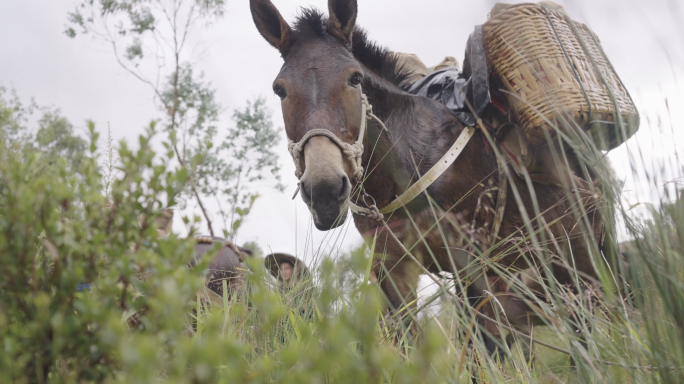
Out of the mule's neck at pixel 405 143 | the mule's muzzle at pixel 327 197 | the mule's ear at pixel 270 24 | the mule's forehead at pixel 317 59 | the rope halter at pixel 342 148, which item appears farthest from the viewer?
the mule's ear at pixel 270 24

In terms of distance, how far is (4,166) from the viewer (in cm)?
97

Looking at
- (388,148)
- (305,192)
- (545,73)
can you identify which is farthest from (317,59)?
(545,73)

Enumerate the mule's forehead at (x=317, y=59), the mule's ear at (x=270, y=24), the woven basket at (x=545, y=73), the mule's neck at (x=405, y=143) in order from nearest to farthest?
the woven basket at (x=545, y=73)
the mule's forehead at (x=317, y=59)
the mule's neck at (x=405, y=143)
the mule's ear at (x=270, y=24)

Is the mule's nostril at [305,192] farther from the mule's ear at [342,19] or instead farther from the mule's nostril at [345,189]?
the mule's ear at [342,19]

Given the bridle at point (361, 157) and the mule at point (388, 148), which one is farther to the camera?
the mule at point (388, 148)

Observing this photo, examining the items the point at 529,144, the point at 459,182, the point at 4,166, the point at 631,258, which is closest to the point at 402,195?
the point at 459,182

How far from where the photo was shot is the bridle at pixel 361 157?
2504 millimetres

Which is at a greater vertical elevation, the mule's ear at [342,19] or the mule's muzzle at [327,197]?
the mule's ear at [342,19]

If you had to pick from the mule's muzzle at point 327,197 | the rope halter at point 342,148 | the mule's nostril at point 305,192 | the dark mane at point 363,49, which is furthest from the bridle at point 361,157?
the dark mane at point 363,49

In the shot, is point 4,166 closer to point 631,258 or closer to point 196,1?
point 631,258

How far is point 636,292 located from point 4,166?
151 centimetres

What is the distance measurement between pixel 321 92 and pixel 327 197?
0.70 meters

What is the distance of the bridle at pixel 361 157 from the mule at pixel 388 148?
0.5 inches

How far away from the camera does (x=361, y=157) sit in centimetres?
280
